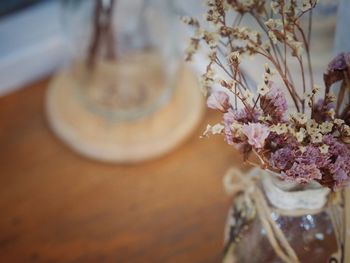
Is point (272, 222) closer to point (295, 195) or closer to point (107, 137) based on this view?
point (295, 195)

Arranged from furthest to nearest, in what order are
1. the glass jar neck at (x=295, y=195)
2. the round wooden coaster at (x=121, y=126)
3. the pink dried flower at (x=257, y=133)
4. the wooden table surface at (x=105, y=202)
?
the round wooden coaster at (x=121, y=126)
the wooden table surface at (x=105, y=202)
the glass jar neck at (x=295, y=195)
the pink dried flower at (x=257, y=133)

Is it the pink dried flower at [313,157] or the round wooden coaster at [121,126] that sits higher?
the round wooden coaster at [121,126]

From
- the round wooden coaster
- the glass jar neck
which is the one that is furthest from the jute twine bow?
the round wooden coaster

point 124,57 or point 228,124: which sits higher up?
point 124,57

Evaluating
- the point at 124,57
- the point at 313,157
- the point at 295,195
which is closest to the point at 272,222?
the point at 295,195

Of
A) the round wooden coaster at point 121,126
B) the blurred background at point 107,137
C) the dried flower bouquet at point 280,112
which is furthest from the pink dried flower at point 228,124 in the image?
the round wooden coaster at point 121,126

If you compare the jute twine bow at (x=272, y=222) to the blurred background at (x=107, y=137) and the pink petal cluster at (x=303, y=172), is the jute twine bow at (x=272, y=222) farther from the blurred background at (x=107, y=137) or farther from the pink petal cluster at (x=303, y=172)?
the blurred background at (x=107, y=137)

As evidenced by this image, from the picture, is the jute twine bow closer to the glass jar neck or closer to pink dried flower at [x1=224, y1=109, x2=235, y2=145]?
the glass jar neck
